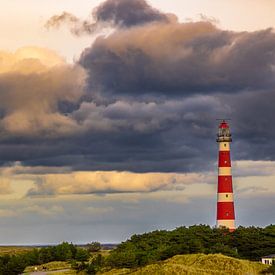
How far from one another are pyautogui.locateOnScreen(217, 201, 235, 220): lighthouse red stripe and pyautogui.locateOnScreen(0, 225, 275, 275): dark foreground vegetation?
379cm

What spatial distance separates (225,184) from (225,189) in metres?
0.97

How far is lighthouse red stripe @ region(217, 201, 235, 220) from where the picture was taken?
153875 mm

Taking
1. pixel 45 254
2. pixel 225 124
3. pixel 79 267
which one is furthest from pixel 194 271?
pixel 45 254

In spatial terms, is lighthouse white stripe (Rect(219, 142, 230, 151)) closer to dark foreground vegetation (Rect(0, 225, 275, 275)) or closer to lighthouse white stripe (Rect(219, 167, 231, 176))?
lighthouse white stripe (Rect(219, 167, 231, 176))

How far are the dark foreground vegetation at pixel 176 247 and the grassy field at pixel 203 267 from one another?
10904 millimetres

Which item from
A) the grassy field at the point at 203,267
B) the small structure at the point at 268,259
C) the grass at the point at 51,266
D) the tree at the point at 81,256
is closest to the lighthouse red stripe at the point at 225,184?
the small structure at the point at 268,259

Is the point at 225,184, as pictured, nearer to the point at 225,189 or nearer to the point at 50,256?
the point at 225,189

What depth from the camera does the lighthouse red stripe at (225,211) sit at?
153875 millimetres

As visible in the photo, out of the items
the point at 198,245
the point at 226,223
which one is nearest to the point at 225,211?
the point at 226,223

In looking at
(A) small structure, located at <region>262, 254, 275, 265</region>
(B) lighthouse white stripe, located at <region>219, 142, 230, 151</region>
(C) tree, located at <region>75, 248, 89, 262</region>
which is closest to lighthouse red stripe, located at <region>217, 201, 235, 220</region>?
(B) lighthouse white stripe, located at <region>219, 142, 230, 151</region>

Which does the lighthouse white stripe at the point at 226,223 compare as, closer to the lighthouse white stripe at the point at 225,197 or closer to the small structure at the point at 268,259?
the lighthouse white stripe at the point at 225,197

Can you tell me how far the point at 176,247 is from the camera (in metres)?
155

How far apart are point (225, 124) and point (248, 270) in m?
40.8

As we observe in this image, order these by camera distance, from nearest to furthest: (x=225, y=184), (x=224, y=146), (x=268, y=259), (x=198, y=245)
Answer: (x=268, y=259) < (x=225, y=184) < (x=198, y=245) < (x=224, y=146)
